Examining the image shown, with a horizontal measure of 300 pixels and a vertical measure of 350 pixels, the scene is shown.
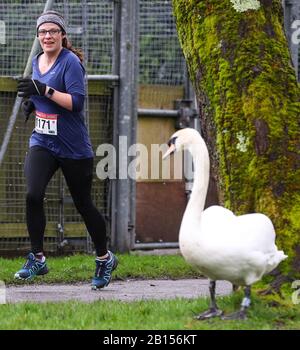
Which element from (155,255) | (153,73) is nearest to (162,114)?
(153,73)

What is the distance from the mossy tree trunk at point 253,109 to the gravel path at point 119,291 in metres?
1.23

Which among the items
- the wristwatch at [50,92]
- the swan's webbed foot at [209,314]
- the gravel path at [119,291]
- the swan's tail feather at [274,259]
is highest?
the wristwatch at [50,92]

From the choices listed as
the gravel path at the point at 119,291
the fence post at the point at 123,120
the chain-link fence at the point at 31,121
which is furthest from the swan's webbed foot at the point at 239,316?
the fence post at the point at 123,120

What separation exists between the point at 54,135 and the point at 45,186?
1.32ft

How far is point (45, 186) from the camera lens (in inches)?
304

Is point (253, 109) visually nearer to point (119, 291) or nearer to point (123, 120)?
point (119, 291)

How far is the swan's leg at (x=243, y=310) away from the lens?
19.5 ft

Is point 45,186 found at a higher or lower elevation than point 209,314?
higher

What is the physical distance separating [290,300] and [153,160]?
17.2 feet

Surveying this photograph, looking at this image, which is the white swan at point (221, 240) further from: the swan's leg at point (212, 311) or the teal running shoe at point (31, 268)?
the teal running shoe at point (31, 268)

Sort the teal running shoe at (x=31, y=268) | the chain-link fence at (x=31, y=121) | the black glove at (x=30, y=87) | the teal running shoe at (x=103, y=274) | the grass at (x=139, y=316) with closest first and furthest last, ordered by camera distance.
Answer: the grass at (x=139, y=316) < the black glove at (x=30, y=87) < the teal running shoe at (x=31, y=268) < the teal running shoe at (x=103, y=274) < the chain-link fence at (x=31, y=121)

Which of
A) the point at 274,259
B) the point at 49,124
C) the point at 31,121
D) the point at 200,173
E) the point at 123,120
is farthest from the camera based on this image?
the point at 123,120

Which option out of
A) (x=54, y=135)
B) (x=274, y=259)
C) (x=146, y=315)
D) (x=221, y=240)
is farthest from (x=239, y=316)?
(x=54, y=135)

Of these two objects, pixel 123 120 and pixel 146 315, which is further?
pixel 123 120
